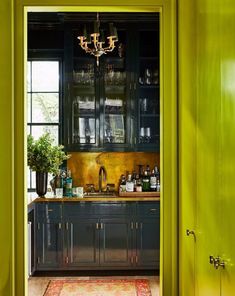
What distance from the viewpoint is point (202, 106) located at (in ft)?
7.64

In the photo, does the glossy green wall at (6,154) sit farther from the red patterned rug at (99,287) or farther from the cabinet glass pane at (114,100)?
the cabinet glass pane at (114,100)

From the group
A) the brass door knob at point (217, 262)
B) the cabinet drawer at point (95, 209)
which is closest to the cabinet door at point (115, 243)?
the cabinet drawer at point (95, 209)

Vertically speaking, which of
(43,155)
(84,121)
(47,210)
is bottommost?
(47,210)

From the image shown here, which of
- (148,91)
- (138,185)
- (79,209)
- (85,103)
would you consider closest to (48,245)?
(79,209)

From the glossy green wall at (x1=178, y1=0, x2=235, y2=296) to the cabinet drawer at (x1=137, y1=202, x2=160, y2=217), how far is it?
2584mm

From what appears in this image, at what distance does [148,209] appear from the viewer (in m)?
5.40

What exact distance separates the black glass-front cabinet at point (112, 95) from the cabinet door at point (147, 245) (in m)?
1.00

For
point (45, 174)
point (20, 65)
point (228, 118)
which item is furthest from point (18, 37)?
point (45, 174)

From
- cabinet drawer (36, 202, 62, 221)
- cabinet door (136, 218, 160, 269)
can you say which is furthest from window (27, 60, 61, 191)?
cabinet door (136, 218, 160, 269)

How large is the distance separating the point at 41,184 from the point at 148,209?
1.31 metres

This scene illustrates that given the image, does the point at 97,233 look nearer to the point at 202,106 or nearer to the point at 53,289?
the point at 53,289

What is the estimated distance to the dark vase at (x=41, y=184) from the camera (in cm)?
547

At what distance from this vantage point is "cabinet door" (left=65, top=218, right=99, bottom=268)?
5391 mm

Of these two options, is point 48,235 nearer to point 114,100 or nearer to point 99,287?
point 99,287
